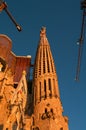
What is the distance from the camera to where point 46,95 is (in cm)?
5150

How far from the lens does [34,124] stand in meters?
47.1

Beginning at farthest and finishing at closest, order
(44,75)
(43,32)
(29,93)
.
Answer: (43,32)
(29,93)
(44,75)

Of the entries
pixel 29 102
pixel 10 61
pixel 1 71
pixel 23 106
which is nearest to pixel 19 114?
pixel 23 106

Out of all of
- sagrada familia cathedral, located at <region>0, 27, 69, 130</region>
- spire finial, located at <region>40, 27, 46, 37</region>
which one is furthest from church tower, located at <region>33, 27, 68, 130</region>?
spire finial, located at <region>40, 27, 46, 37</region>

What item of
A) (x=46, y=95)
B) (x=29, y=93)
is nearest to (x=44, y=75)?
(x=29, y=93)

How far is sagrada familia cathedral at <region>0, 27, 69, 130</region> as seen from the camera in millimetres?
45281

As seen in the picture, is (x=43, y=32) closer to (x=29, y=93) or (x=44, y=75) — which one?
(x=44, y=75)

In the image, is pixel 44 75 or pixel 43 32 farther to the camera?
pixel 43 32

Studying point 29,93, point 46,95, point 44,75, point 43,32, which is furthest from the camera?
point 43,32

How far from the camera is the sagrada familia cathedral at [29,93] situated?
4528cm

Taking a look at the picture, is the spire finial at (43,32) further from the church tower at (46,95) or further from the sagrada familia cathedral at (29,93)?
the church tower at (46,95)

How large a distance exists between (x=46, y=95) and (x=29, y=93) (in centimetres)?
686

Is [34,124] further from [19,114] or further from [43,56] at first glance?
[43,56]

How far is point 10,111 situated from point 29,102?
919 cm
